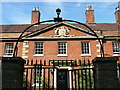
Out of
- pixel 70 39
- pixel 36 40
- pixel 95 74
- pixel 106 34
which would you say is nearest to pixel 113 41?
pixel 106 34

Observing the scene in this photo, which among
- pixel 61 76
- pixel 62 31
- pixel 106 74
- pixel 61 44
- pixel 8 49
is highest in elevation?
pixel 62 31

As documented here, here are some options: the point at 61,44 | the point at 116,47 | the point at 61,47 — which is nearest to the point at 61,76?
the point at 61,47

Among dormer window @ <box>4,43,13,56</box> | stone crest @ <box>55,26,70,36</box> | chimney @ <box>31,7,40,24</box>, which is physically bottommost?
dormer window @ <box>4,43,13,56</box>

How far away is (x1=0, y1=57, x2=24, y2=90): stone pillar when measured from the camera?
497 cm

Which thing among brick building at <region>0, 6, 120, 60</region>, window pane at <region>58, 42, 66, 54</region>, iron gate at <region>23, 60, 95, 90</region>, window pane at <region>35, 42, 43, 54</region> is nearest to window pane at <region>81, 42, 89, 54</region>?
brick building at <region>0, 6, 120, 60</region>

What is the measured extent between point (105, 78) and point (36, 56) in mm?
13872

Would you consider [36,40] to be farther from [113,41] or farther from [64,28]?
[113,41]

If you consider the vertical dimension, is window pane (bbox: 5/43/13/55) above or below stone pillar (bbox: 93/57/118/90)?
above

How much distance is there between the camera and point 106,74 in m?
4.87

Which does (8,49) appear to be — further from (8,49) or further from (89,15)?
(89,15)

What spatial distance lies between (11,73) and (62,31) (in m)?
14.8

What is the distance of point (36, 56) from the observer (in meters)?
18.1

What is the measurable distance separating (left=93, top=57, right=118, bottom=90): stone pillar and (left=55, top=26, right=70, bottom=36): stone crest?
14.4m

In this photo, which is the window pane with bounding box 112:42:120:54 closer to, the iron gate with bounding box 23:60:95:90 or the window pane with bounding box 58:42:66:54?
the iron gate with bounding box 23:60:95:90
